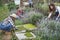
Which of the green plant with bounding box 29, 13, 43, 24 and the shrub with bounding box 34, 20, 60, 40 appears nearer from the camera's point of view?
the shrub with bounding box 34, 20, 60, 40

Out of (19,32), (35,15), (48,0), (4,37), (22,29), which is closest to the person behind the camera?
(4,37)

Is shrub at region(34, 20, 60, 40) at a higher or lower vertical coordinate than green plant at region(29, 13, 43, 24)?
higher

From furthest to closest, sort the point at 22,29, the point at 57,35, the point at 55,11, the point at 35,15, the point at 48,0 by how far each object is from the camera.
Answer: the point at 48,0, the point at 35,15, the point at 55,11, the point at 22,29, the point at 57,35

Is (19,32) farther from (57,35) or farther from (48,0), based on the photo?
(48,0)

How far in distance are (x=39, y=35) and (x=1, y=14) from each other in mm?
2095

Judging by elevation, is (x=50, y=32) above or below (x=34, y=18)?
above

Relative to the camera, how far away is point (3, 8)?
721cm

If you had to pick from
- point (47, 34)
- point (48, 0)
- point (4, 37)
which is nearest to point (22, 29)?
point (47, 34)

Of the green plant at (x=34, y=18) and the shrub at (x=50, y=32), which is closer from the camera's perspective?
the shrub at (x=50, y=32)

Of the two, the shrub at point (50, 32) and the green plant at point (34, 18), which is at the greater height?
the shrub at point (50, 32)

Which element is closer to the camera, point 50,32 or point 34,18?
point 50,32

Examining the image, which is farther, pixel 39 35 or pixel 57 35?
pixel 39 35

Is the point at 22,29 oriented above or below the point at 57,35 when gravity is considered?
below

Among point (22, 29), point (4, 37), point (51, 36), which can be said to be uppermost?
point (4, 37)
